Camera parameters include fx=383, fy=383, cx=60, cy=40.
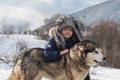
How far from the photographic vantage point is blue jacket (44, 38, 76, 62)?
6.41 metres

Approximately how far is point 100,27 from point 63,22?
33103mm

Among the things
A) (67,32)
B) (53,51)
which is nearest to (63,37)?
(67,32)

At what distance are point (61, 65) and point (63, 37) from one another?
18.9 inches

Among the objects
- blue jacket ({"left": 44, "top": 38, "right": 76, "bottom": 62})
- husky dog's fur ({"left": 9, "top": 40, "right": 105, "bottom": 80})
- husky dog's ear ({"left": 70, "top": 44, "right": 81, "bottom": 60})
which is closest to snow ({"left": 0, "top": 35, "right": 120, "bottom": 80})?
husky dog's fur ({"left": 9, "top": 40, "right": 105, "bottom": 80})

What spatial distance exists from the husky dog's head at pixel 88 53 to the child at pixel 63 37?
0.18 meters

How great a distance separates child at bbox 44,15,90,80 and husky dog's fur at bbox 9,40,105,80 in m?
0.12

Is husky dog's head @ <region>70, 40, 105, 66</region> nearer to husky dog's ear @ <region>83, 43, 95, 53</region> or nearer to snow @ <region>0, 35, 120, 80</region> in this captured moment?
husky dog's ear @ <region>83, 43, 95, 53</region>

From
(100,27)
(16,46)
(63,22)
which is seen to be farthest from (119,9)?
(63,22)

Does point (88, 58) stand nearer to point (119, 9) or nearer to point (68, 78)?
point (68, 78)

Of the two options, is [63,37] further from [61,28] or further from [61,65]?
[61,65]

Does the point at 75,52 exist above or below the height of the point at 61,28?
Answer: below

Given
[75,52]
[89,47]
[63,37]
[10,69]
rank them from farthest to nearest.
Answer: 1. [10,69]
2. [63,37]
3. [75,52]
4. [89,47]

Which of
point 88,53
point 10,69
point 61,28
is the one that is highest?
point 61,28

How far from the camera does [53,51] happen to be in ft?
21.2
